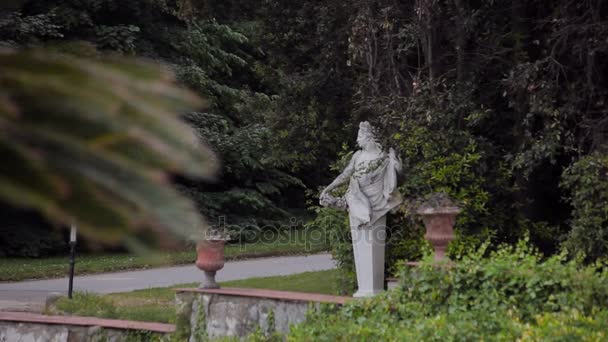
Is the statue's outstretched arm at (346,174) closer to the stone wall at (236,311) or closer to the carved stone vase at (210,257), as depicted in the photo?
the carved stone vase at (210,257)

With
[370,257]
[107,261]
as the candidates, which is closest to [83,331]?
[370,257]

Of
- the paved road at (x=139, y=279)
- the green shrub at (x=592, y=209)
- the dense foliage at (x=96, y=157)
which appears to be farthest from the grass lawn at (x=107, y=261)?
the dense foliage at (x=96, y=157)

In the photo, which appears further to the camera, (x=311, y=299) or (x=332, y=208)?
(x=332, y=208)

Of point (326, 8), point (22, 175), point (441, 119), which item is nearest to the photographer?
point (22, 175)

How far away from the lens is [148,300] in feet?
45.3

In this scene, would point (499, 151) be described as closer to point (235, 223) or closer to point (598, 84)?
point (598, 84)

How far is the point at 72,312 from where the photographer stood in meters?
11.7

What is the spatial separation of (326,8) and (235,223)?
12248mm

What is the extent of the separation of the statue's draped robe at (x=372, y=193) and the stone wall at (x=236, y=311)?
172cm

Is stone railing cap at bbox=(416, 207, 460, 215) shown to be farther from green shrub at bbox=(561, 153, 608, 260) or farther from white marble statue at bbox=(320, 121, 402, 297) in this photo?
green shrub at bbox=(561, 153, 608, 260)

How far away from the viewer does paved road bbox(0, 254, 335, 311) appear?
50.3ft

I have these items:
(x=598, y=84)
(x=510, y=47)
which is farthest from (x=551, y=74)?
(x=510, y=47)

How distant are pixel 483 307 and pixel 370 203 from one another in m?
3.91

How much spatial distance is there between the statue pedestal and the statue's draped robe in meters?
0.11
